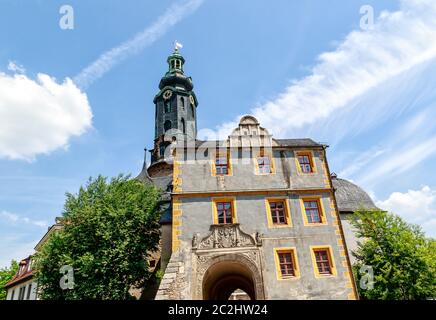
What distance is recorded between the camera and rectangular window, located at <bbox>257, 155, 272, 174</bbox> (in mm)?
20594

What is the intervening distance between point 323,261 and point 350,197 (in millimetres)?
11972

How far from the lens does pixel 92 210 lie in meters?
19.5

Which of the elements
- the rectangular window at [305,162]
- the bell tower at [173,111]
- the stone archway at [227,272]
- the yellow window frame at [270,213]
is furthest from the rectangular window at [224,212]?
the bell tower at [173,111]

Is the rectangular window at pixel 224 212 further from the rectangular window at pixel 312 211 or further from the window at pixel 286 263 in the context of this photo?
the rectangular window at pixel 312 211

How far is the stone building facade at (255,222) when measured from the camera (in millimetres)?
17219

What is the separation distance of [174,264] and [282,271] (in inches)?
239

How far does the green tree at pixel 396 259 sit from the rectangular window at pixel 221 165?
1028cm

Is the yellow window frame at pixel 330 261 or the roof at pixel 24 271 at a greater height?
the roof at pixel 24 271

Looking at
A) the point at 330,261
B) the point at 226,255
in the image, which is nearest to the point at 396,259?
the point at 330,261

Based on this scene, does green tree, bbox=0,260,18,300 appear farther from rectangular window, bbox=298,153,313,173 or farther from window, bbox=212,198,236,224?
rectangular window, bbox=298,153,313,173

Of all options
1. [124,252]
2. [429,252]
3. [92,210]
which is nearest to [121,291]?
[124,252]

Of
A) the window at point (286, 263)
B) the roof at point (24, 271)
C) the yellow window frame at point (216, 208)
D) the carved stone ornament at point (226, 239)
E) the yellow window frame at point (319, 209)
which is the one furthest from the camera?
the roof at point (24, 271)

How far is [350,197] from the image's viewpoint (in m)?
28.2
